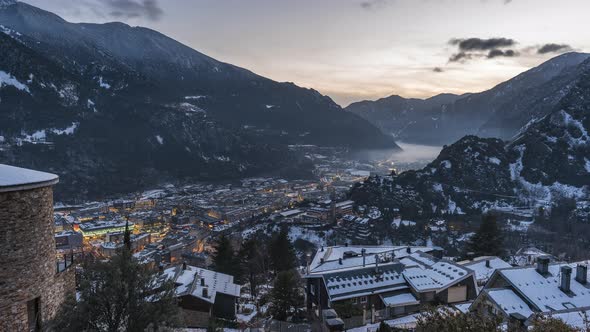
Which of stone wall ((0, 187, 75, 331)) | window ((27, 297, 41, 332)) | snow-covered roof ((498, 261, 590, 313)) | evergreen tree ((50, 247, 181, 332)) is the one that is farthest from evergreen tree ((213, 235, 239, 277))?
evergreen tree ((50, 247, 181, 332))

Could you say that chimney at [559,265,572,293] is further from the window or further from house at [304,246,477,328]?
the window

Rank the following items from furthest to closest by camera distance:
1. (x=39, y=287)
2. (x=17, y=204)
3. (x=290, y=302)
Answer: (x=290, y=302) < (x=39, y=287) < (x=17, y=204)

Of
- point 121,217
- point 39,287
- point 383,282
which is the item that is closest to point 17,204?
point 39,287

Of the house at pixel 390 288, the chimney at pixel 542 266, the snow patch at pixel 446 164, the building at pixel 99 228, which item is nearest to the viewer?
the chimney at pixel 542 266

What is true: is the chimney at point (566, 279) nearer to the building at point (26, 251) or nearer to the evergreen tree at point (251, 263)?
the building at point (26, 251)

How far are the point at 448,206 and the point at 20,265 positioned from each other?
131 m

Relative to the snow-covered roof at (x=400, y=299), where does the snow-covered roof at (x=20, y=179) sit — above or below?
above

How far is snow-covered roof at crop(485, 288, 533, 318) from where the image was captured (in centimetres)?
2156

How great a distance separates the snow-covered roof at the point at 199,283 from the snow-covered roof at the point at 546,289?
18.2 metres

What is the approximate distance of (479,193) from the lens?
460ft

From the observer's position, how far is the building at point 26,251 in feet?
40.7

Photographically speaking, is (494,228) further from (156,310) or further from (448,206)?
(448,206)

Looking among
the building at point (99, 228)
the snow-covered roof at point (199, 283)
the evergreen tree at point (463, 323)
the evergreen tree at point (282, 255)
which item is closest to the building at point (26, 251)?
the evergreen tree at point (463, 323)

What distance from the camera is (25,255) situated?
12.9 m
